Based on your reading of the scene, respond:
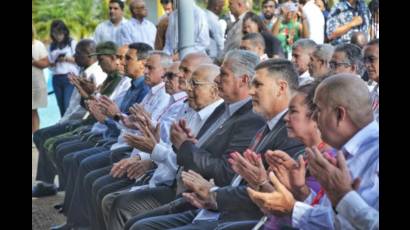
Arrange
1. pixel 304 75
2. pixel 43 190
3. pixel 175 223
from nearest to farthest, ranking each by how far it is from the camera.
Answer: pixel 304 75, pixel 175 223, pixel 43 190

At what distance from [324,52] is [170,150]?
1137mm

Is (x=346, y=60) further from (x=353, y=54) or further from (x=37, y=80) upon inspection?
(x=37, y=80)

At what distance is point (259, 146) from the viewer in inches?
138

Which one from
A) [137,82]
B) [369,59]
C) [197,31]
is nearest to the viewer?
[369,59]

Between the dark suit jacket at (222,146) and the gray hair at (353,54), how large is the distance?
1.53ft

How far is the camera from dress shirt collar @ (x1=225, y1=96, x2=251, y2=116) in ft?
12.0

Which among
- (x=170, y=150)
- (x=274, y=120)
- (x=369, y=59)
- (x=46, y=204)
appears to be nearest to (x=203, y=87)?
(x=170, y=150)

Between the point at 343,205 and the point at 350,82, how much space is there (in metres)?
0.42

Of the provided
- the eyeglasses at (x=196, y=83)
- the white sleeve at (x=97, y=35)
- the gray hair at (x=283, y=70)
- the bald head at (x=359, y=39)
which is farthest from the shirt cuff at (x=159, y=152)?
the bald head at (x=359, y=39)

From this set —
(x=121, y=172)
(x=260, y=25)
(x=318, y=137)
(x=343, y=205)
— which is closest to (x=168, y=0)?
(x=260, y=25)

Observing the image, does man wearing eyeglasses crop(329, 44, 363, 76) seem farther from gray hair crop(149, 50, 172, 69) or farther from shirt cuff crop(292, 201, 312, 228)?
gray hair crop(149, 50, 172, 69)

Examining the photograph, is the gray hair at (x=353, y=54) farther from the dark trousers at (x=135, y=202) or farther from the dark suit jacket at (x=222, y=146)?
the dark trousers at (x=135, y=202)

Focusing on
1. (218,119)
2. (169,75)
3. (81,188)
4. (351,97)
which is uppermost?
(351,97)
